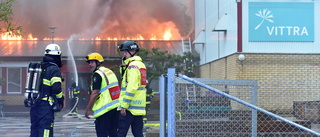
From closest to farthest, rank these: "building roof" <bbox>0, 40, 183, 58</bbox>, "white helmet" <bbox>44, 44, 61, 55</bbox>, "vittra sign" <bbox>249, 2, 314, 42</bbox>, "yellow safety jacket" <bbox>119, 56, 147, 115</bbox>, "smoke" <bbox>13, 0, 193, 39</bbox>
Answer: "yellow safety jacket" <bbox>119, 56, 147, 115</bbox>
"white helmet" <bbox>44, 44, 61, 55</bbox>
"vittra sign" <bbox>249, 2, 314, 42</bbox>
"building roof" <bbox>0, 40, 183, 58</bbox>
"smoke" <bbox>13, 0, 193, 39</bbox>

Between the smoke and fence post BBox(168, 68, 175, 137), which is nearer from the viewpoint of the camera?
fence post BBox(168, 68, 175, 137)

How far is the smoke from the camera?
Answer: 1161 inches

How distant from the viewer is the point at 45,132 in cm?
654

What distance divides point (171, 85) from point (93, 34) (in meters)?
24.1

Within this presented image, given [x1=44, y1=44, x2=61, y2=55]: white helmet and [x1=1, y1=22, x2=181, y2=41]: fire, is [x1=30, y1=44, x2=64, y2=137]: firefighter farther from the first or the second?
[x1=1, y1=22, x2=181, y2=41]: fire

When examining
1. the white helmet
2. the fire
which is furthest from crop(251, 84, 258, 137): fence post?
the fire

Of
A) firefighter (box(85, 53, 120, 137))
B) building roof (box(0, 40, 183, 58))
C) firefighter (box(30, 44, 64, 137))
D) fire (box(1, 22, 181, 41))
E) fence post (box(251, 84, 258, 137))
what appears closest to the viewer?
fence post (box(251, 84, 258, 137))

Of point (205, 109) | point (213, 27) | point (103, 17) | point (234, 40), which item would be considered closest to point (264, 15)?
point (234, 40)

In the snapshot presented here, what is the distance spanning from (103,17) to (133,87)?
2423cm

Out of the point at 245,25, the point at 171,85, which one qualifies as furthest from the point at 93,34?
the point at 171,85

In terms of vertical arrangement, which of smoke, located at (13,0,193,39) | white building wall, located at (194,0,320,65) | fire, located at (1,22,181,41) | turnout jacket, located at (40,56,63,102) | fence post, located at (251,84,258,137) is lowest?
fence post, located at (251,84,258,137)

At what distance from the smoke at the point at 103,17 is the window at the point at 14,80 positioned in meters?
3.18

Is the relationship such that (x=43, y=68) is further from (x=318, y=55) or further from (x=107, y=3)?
(x=107, y=3)

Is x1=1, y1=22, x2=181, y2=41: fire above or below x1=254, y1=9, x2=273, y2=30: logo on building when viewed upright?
above
